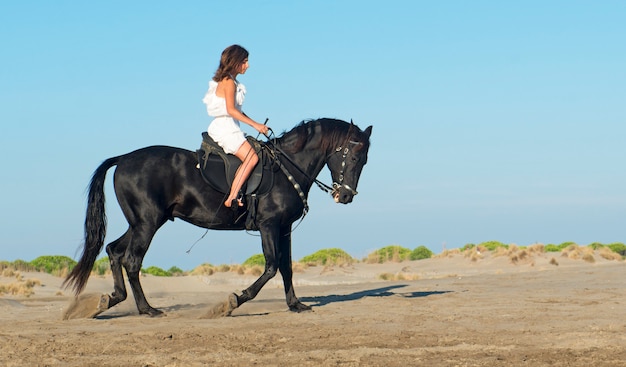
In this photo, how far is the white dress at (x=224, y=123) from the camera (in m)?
12.1

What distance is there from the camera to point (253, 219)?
40.2 feet

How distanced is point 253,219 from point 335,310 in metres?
1.99

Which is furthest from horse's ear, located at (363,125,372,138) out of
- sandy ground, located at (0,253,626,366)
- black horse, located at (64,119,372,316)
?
sandy ground, located at (0,253,626,366)

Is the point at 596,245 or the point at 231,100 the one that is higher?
the point at 596,245

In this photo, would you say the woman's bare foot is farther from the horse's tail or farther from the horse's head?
the horse's tail

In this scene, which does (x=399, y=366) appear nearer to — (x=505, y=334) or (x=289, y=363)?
(x=289, y=363)

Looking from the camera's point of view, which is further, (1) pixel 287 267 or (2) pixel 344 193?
(1) pixel 287 267

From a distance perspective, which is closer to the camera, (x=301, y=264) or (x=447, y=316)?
(x=447, y=316)

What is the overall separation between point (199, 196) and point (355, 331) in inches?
125

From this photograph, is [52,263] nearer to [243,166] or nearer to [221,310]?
[221,310]

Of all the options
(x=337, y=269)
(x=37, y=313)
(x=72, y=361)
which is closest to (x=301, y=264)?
(x=337, y=269)

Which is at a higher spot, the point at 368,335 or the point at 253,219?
the point at 253,219

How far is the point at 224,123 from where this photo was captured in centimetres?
1209

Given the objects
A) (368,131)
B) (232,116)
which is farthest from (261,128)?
(368,131)
